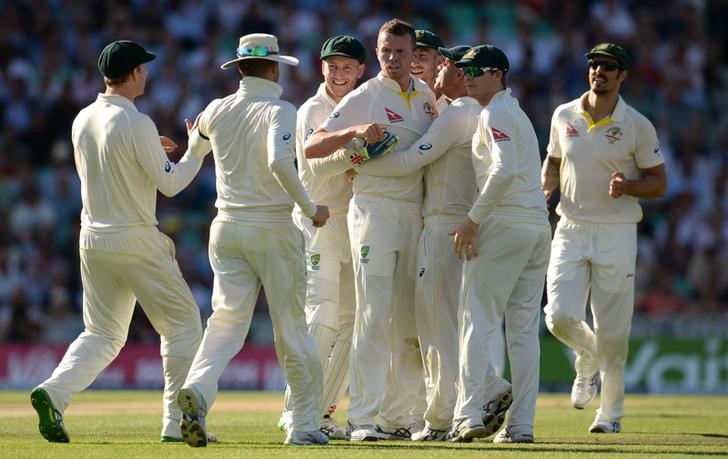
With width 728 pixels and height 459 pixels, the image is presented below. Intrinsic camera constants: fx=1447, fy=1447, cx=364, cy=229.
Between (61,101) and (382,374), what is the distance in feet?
42.8

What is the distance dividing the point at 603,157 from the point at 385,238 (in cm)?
243

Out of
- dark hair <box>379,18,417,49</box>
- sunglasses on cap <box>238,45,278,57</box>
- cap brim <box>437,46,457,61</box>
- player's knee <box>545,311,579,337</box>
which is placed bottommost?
player's knee <box>545,311,579,337</box>

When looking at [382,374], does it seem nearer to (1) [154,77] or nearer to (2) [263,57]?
(2) [263,57]

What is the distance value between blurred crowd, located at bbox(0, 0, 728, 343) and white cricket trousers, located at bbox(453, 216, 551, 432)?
932cm

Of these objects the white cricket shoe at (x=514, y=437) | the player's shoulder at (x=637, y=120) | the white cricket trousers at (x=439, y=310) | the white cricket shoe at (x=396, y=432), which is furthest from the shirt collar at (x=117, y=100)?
the player's shoulder at (x=637, y=120)

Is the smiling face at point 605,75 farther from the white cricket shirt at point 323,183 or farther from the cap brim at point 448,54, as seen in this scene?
the white cricket shirt at point 323,183

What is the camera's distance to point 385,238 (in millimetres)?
10031

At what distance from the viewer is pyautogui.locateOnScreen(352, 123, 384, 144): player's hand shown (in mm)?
9805

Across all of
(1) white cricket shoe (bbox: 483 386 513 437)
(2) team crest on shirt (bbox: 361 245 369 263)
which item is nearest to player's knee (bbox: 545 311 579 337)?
(1) white cricket shoe (bbox: 483 386 513 437)

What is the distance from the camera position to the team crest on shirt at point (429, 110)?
1040 cm

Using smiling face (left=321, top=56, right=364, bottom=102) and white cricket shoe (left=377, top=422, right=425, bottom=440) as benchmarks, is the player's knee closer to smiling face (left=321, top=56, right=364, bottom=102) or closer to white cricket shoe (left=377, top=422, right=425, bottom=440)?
white cricket shoe (left=377, top=422, right=425, bottom=440)

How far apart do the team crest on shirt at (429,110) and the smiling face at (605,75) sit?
1.77 meters

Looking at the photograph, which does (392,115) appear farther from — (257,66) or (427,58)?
(257,66)

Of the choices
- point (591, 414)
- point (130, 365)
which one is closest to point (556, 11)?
point (130, 365)
